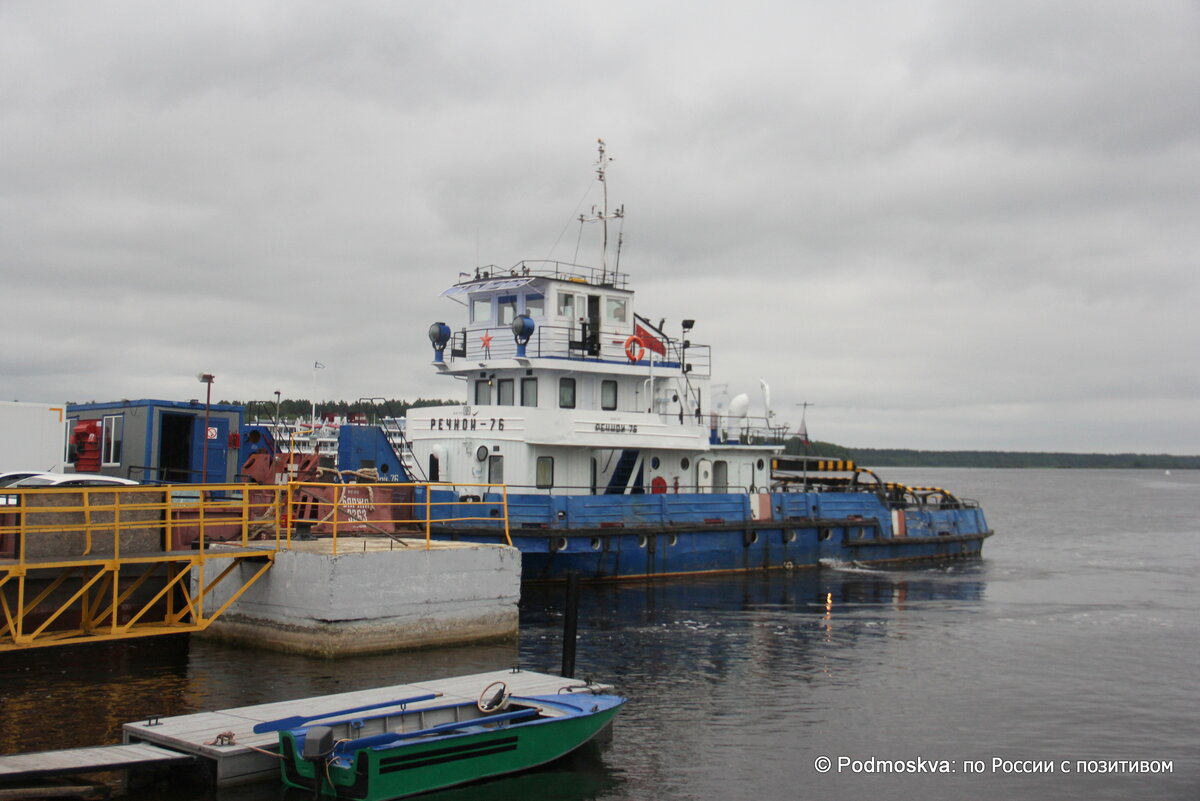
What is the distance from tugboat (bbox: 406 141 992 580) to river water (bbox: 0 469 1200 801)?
4.98ft

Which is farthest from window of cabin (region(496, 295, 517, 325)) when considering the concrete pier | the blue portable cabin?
the concrete pier

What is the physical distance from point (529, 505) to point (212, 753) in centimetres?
1462

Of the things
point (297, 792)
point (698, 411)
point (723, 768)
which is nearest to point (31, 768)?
point (297, 792)

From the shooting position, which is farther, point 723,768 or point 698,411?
point 698,411

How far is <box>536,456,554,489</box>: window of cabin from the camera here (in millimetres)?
26172

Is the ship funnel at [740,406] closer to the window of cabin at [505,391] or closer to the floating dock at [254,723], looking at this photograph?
the window of cabin at [505,391]

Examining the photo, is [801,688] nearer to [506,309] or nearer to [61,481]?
[61,481]

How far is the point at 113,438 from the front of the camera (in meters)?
25.7

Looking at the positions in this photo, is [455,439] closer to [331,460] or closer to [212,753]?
[331,460]

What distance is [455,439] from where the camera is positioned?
26406 mm

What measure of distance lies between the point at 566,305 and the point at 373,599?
42.4 feet

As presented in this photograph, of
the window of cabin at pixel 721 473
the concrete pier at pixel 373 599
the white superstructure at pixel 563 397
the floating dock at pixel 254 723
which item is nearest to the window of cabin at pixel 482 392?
the white superstructure at pixel 563 397

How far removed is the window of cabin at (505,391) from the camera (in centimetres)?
2734

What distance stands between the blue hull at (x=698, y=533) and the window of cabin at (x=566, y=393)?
2799 mm
